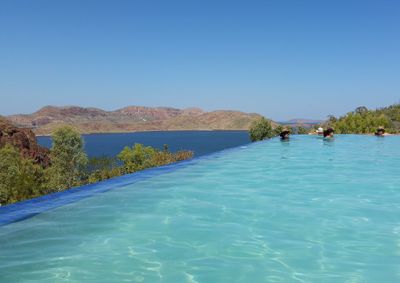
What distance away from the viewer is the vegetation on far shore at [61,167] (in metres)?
47.2

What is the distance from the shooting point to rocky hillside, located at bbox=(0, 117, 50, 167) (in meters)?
81.1

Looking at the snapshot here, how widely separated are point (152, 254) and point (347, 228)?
321 cm

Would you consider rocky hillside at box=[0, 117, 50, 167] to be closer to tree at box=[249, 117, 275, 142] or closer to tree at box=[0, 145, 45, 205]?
tree at box=[0, 145, 45, 205]

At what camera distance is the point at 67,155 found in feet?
205

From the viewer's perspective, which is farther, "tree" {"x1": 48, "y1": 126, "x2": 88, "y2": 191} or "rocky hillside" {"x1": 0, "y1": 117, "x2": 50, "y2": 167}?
"rocky hillside" {"x1": 0, "y1": 117, "x2": 50, "y2": 167}


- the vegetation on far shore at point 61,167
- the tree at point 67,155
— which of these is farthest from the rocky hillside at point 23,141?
the tree at point 67,155

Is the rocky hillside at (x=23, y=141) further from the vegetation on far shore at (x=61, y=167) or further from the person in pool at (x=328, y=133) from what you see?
the person in pool at (x=328, y=133)

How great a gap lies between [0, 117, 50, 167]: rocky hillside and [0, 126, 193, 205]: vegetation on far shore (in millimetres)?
14060

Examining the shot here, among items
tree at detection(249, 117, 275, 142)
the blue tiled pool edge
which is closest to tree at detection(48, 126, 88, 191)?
tree at detection(249, 117, 275, 142)

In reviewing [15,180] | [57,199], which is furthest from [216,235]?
[15,180]

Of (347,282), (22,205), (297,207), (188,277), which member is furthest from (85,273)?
(297,207)

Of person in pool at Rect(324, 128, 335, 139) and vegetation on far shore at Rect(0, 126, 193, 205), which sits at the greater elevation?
person in pool at Rect(324, 128, 335, 139)

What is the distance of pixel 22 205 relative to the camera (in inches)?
294

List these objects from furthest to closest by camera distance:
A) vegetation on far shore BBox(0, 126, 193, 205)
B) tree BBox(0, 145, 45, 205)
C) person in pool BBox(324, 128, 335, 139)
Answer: vegetation on far shore BBox(0, 126, 193, 205) < tree BBox(0, 145, 45, 205) < person in pool BBox(324, 128, 335, 139)
